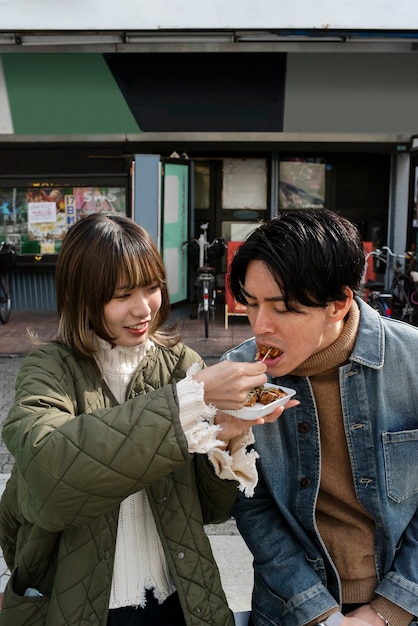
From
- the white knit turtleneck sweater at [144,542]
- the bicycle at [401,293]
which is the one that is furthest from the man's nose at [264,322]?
the bicycle at [401,293]

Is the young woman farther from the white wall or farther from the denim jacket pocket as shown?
the white wall

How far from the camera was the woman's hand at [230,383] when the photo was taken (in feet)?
4.97

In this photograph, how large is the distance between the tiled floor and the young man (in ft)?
22.0

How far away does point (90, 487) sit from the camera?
145 centimetres

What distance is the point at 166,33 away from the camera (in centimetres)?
989

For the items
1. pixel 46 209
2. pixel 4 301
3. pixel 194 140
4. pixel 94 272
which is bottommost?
pixel 4 301

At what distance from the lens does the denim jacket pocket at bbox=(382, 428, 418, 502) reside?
6.20ft

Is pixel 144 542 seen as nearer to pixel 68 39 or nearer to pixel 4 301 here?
pixel 4 301

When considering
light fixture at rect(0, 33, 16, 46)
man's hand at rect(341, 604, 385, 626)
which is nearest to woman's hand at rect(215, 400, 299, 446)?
man's hand at rect(341, 604, 385, 626)

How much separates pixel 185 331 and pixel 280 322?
8.52m

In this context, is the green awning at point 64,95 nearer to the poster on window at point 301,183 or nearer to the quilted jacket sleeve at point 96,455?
the poster on window at point 301,183

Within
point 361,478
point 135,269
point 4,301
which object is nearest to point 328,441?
point 361,478

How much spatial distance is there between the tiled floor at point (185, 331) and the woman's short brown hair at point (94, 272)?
6.85m

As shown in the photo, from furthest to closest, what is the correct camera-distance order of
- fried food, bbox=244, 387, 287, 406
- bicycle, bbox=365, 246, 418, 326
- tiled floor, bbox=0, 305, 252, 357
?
tiled floor, bbox=0, 305, 252, 357 < bicycle, bbox=365, 246, 418, 326 < fried food, bbox=244, 387, 287, 406
